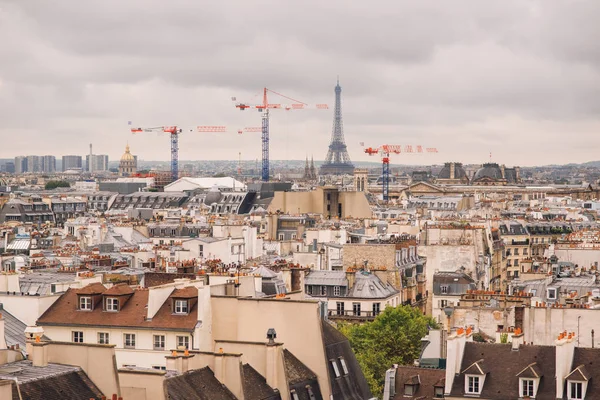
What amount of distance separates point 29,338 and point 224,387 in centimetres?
481

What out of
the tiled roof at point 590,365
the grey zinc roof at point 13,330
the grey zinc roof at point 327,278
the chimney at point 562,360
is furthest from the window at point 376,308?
the chimney at point 562,360

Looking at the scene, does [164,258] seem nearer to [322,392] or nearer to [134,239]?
[134,239]

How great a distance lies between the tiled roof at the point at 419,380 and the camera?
40625 millimetres

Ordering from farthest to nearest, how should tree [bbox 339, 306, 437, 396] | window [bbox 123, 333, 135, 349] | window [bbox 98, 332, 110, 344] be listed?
tree [bbox 339, 306, 437, 396], window [bbox 98, 332, 110, 344], window [bbox 123, 333, 135, 349]

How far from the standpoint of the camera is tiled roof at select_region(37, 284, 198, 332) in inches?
1598

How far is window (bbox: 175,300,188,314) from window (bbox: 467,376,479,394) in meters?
8.49

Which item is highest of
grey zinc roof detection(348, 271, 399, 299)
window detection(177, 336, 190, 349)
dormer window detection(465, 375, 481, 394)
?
window detection(177, 336, 190, 349)

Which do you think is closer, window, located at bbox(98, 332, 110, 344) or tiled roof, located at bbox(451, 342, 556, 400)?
tiled roof, located at bbox(451, 342, 556, 400)

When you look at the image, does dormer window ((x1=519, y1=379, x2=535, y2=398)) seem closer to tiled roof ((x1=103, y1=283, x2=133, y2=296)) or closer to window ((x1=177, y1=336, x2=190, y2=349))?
window ((x1=177, y1=336, x2=190, y2=349))

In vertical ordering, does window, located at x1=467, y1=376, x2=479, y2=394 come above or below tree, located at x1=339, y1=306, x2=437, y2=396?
above

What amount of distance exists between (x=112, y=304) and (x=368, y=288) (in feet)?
102

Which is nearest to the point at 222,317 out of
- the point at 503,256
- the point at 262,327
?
the point at 262,327

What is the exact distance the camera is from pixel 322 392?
124ft

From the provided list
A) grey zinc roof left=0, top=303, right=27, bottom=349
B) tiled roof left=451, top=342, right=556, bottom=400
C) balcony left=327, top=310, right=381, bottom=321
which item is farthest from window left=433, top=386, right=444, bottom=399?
balcony left=327, top=310, right=381, bottom=321
